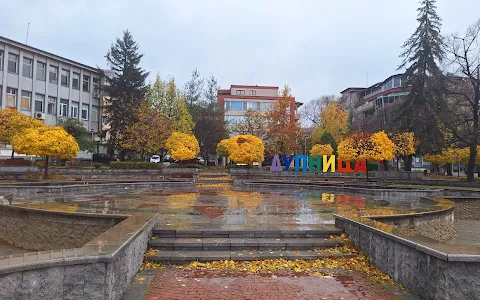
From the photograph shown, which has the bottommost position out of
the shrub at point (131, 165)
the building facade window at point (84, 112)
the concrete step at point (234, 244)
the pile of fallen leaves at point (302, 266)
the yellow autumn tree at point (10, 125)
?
the pile of fallen leaves at point (302, 266)

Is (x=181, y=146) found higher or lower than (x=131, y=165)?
higher

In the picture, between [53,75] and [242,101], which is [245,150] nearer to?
[53,75]

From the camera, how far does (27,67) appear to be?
1526 inches

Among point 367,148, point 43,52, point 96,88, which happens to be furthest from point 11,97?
point 367,148

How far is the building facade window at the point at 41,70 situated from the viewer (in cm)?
4004

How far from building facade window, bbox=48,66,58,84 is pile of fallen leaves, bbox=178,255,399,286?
139 feet

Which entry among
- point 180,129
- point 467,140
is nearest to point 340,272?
point 467,140

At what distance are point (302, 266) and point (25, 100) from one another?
41488mm

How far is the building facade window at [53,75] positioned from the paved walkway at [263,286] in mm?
42377

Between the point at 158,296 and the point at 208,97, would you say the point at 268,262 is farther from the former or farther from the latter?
the point at 208,97

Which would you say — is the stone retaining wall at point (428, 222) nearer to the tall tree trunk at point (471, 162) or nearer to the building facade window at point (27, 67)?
the tall tree trunk at point (471, 162)

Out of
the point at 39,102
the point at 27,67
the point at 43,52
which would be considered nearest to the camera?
the point at 27,67

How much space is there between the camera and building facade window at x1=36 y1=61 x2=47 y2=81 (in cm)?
4004

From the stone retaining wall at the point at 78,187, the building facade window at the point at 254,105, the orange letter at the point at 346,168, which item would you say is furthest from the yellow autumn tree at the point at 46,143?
the building facade window at the point at 254,105
